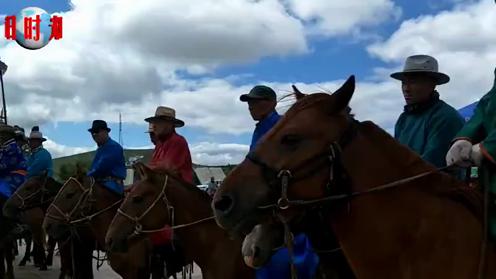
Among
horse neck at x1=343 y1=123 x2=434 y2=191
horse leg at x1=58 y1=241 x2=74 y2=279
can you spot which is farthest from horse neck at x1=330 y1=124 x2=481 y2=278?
horse leg at x1=58 y1=241 x2=74 y2=279

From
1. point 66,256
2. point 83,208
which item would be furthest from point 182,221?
point 66,256

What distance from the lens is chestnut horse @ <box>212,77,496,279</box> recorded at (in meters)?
3.13

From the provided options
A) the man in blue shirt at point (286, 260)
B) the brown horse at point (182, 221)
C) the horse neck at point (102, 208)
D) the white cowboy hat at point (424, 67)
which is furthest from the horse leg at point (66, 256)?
the white cowboy hat at point (424, 67)

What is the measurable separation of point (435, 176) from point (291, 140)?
0.83 meters

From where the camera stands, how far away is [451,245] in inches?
122

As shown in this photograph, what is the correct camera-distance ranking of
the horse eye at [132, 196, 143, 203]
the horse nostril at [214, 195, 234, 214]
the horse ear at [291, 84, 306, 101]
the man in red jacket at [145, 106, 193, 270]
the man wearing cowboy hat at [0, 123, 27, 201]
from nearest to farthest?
the horse nostril at [214, 195, 234, 214], the horse ear at [291, 84, 306, 101], the horse eye at [132, 196, 143, 203], the man in red jacket at [145, 106, 193, 270], the man wearing cowboy hat at [0, 123, 27, 201]

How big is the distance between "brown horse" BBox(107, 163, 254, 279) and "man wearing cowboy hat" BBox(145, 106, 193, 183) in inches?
14.1

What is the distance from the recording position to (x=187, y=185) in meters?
6.52

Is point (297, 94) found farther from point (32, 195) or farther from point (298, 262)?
point (32, 195)

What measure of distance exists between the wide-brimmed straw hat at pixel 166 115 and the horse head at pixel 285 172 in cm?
482

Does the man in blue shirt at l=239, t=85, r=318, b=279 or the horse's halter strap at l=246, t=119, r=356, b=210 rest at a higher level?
the horse's halter strap at l=246, t=119, r=356, b=210

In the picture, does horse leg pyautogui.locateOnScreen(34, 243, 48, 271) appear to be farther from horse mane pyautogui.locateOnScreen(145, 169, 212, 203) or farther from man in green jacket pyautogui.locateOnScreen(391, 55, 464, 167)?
man in green jacket pyautogui.locateOnScreen(391, 55, 464, 167)

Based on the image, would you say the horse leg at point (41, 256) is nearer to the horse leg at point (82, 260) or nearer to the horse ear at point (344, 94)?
the horse leg at point (82, 260)

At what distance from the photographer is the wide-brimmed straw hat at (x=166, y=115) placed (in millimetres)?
7984
